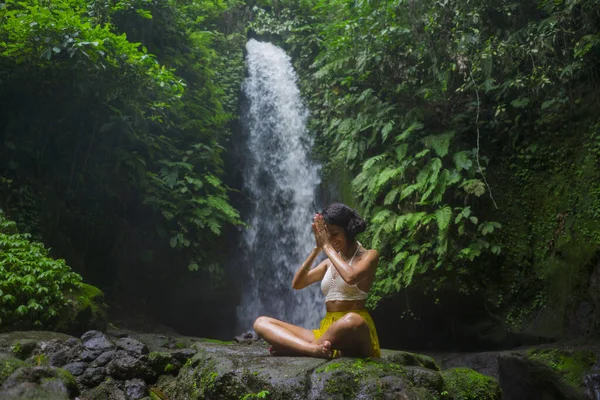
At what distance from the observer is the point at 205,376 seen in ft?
12.7

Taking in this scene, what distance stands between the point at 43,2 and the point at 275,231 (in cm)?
650

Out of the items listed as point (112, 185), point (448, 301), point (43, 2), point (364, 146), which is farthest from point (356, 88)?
point (43, 2)

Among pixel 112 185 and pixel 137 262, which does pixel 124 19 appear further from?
pixel 137 262

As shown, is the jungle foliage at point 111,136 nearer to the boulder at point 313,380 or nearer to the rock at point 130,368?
the rock at point 130,368

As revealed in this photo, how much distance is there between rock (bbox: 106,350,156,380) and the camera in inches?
181

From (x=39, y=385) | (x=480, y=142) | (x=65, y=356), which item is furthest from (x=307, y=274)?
(x=480, y=142)

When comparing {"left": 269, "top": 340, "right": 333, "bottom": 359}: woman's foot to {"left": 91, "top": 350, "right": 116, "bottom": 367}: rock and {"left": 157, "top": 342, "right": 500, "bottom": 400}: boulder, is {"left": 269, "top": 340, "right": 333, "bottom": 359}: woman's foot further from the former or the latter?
{"left": 91, "top": 350, "right": 116, "bottom": 367}: rock

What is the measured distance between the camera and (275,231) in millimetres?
11695

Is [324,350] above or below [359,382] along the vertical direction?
above

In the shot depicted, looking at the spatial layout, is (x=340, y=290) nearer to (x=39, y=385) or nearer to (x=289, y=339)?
(x=289, y=339)

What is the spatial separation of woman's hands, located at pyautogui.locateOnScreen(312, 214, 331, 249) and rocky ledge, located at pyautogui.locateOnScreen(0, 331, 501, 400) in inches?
35.3

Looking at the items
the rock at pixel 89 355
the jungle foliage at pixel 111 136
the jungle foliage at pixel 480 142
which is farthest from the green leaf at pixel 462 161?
the rock at pixel 89 355

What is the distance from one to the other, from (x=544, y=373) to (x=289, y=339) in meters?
4.16

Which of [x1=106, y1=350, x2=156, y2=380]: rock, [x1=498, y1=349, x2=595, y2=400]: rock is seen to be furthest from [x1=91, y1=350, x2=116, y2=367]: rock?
[x1=498, y1=349, x2=595, y2=400]: rock
